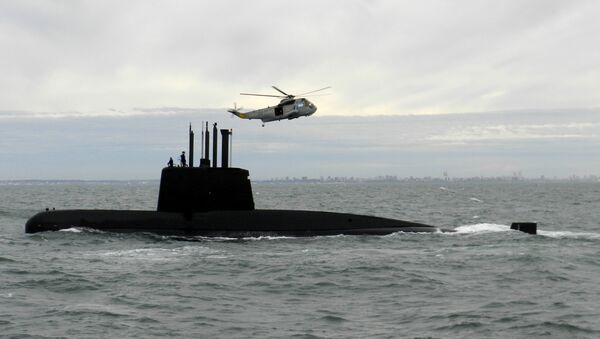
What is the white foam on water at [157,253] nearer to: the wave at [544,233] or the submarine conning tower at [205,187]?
the submarine conning tower at [205,187]

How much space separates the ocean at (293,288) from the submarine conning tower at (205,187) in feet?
6.66

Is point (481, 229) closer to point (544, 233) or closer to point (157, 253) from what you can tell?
point (544, 233)

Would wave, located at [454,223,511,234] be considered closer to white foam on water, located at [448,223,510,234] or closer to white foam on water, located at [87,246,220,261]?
white foam on water, located at [448,223,510,234]

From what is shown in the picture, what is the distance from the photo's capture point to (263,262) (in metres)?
24.9

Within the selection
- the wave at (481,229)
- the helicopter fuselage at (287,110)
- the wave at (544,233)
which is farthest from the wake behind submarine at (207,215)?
the wave at (544,233)

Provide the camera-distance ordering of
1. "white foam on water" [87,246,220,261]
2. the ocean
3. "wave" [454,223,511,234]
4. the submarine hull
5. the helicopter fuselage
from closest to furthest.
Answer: the ocean
"white foam on water" [87,246,220,261]
the submarine hull
the helicopter fuselage
"wave" [454,223,511,234]

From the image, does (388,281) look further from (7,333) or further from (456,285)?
(7,333)

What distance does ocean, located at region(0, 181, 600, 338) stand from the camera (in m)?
16.0

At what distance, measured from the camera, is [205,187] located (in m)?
32.4

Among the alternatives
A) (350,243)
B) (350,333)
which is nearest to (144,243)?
(350,243)

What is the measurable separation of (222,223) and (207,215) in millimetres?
780

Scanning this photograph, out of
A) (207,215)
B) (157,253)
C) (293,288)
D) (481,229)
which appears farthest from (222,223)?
(481,229)

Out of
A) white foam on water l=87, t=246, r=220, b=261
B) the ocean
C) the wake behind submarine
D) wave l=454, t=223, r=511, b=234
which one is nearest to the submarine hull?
the wake behind submarine

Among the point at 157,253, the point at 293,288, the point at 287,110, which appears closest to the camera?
the point at 293,288
